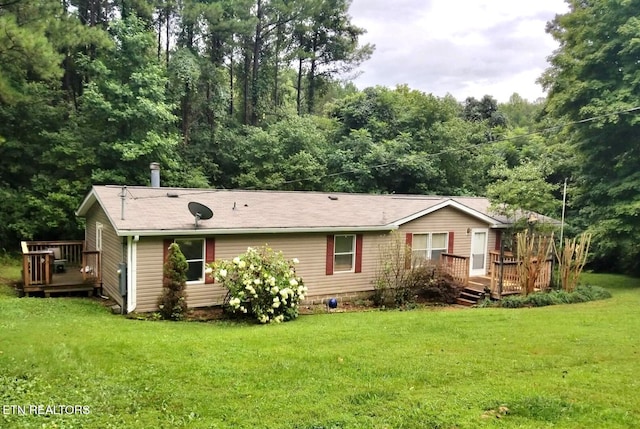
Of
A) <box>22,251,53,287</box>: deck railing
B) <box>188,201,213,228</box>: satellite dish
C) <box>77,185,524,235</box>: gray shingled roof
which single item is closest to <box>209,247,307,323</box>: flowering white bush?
<box>77,185,524,235</box>: gray shingled roof

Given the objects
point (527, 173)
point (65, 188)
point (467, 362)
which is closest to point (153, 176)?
point (65, 188)

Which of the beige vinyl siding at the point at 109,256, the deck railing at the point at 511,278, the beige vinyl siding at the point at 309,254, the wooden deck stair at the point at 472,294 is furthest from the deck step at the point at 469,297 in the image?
the beige vinyl siding at the point at 109,256

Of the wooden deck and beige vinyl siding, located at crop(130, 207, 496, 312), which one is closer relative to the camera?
beige vinyl siding, located at crop(130, 207, 496, 312)

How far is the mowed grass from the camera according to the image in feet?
16.0

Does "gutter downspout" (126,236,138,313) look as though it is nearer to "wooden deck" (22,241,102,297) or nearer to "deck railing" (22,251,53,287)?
"wooden deck" (22,241,102,297)

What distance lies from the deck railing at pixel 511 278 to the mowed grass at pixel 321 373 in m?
3.97

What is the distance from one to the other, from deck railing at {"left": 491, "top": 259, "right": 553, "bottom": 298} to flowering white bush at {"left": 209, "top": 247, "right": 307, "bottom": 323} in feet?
20.9

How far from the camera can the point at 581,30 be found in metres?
17.3

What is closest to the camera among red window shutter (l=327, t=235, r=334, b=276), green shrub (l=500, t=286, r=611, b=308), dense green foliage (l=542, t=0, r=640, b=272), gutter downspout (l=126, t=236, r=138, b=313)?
gutter downspout (l=126, t=236, r=138, b=313)

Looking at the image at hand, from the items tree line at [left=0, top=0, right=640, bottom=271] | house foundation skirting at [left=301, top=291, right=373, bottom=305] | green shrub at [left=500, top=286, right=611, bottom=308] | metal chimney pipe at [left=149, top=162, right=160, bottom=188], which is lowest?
house foundation skirting at [left=301, top=291, right=373, bottom=305]

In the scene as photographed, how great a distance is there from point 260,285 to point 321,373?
15.5 feet

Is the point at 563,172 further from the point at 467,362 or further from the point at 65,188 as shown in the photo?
the point at 65,188

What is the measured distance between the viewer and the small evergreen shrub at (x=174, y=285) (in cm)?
1038

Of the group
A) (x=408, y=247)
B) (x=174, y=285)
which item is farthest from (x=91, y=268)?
(x=408, y=247)
